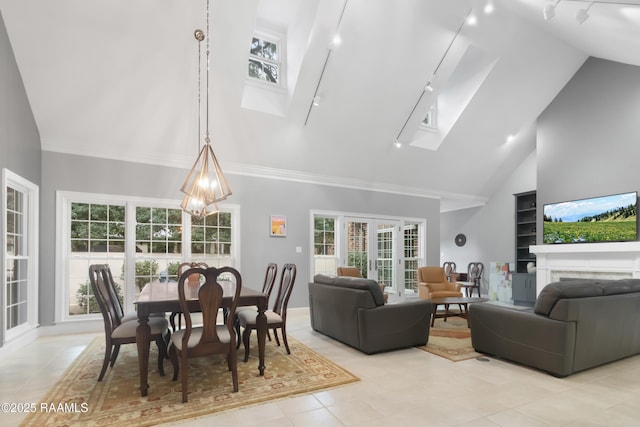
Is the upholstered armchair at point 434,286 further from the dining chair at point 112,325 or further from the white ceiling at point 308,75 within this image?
the dining chair at point 112,325

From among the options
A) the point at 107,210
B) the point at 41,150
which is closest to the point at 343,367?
the point at 107,210

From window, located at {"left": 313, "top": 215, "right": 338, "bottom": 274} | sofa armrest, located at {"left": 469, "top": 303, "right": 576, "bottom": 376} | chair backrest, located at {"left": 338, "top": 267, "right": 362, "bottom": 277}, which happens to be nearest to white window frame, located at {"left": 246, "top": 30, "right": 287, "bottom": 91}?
window, located at {"left": 313, "top": 215, "right": 338, "bottom": 274}

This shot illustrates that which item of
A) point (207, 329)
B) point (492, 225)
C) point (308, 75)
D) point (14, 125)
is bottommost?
point (207, 329)

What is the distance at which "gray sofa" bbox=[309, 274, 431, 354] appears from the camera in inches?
148

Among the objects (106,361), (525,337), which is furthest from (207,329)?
(525,337)

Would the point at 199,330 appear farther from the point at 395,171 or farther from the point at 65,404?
the point at 395,171

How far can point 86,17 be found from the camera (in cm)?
394

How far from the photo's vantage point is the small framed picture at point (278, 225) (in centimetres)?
638

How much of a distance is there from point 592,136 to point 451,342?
4985mm

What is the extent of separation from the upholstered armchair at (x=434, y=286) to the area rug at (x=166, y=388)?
3.19 m

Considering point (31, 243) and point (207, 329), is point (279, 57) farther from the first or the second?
point (207, 329)

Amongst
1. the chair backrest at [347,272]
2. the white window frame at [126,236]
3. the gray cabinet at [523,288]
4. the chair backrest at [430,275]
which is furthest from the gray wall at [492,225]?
the white window frame at [126,236]

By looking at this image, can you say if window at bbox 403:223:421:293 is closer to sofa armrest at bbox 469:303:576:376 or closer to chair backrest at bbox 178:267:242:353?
sofa armrest at bbox 469:303:576:376

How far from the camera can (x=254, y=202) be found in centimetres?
626
